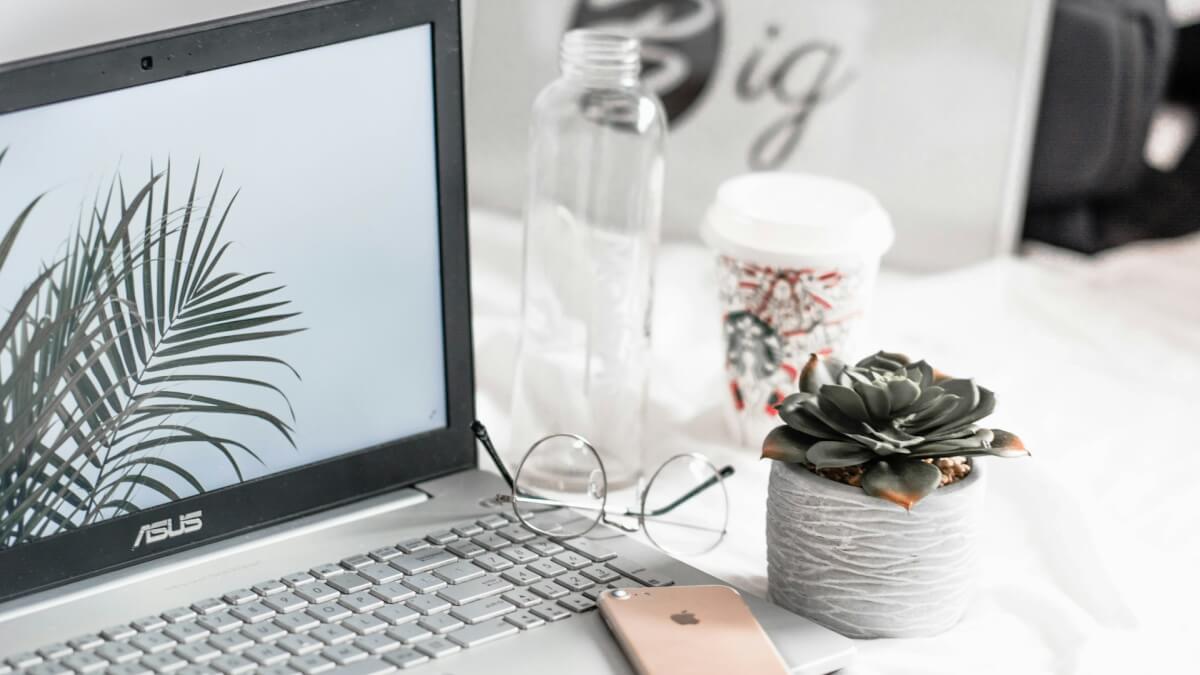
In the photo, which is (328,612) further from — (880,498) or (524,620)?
(880,498)

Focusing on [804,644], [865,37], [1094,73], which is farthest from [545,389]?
[1094,73]

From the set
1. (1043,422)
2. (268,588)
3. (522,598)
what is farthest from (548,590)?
(1043,422)

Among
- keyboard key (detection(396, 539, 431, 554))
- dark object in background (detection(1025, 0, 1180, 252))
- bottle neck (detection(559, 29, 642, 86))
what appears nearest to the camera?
keyboard key (detection(396, 539, 431, 554))

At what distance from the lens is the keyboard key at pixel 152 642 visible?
520 millimetres

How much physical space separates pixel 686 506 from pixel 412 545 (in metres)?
0.17

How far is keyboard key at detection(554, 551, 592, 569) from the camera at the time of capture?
1.98 feet

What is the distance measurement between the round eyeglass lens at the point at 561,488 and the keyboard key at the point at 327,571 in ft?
0.31

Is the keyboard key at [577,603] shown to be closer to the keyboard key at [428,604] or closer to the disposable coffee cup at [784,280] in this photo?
the keyboard key at [428,604]

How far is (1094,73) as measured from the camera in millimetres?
1174

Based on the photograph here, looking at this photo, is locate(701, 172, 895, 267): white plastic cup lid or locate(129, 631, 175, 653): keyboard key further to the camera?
locate(701, 172, 895, 267): white plastic cup lid

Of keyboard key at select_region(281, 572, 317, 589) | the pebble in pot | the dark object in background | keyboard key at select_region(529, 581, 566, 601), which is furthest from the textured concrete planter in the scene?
the dark object in background

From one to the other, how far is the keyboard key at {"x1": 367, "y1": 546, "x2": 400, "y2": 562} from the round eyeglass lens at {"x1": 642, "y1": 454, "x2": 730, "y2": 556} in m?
0.13

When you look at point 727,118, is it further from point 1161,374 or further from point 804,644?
point 804,644

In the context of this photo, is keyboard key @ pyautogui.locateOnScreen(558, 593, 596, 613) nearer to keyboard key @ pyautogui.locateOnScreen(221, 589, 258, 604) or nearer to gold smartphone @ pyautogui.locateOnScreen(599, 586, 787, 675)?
gold smartphone @ pyautogui.locateOnScreen(599, 586, 787, 675)
